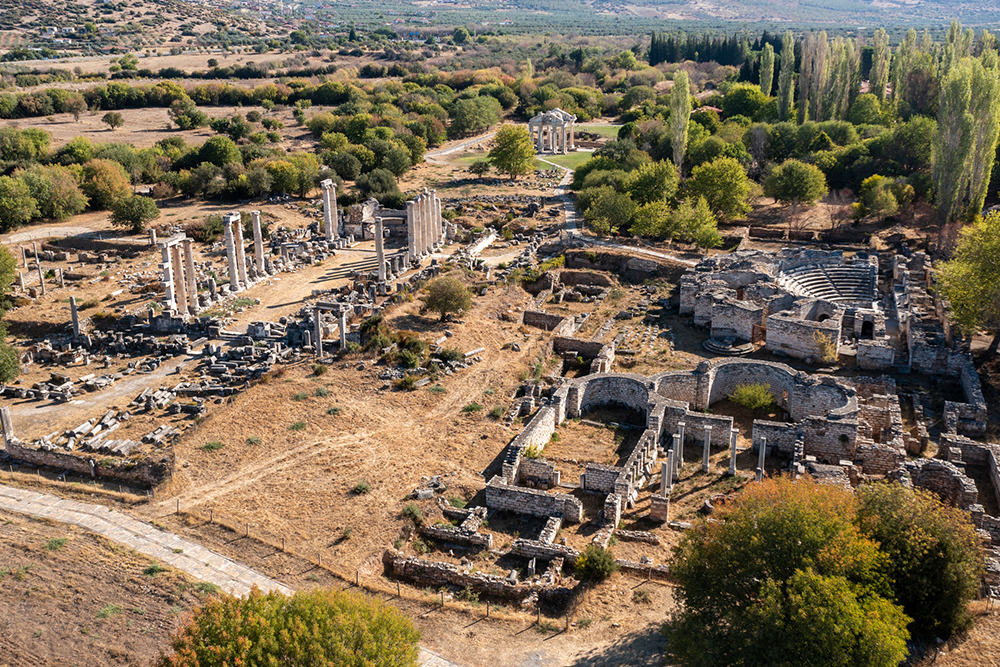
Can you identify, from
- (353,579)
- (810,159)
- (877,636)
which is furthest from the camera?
(810,159)

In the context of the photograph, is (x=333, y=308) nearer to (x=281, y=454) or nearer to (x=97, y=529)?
(x=281, y=454)

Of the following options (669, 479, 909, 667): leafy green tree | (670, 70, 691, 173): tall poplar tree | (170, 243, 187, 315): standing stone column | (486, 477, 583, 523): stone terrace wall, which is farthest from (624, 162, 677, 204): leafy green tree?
(669, 479, 909, 667): leafy green tree

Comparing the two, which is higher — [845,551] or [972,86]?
[972,86]

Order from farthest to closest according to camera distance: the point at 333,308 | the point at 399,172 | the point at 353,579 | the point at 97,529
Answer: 1. the point at 399,172
2. the point at 333,308
3. the point at 97,529
4. the point at 353,579

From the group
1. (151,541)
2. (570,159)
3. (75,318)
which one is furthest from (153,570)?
(570,159)

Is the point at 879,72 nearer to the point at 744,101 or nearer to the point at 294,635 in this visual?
the point at 744,101

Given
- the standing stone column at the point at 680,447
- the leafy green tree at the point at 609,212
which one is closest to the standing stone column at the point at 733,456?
the standing stone column at the point at 680,447

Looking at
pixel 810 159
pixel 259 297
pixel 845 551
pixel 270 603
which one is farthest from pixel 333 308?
pixel 810 159
